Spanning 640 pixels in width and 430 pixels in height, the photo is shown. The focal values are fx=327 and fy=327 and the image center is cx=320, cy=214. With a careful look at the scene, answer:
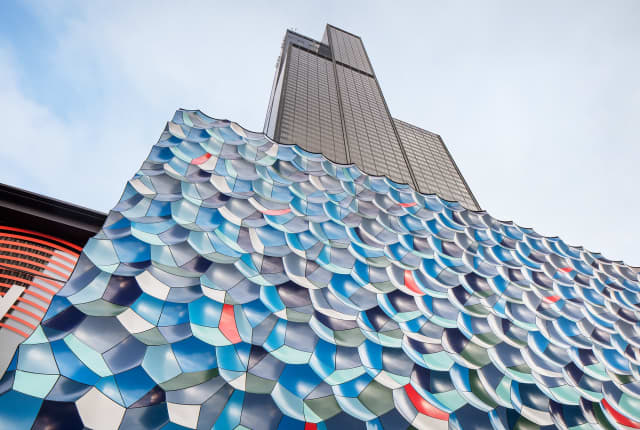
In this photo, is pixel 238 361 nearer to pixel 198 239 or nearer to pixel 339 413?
pixel 339 413

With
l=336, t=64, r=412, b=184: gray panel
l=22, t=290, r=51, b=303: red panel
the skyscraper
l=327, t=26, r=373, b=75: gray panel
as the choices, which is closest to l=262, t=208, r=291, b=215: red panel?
the skyscraper

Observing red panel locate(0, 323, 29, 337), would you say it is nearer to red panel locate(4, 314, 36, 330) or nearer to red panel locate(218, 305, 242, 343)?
red panel locate(4, 314, 36, 330)

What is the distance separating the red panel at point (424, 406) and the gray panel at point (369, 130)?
119ft

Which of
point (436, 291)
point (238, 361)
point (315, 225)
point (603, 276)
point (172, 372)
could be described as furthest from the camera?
point (603, 276)

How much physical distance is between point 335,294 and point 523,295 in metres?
8.01

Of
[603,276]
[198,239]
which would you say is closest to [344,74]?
[603,276]

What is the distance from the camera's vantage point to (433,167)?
208 feet

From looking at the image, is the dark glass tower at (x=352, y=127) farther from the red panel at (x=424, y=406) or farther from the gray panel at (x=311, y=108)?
the red panel at (x=424, y=406)

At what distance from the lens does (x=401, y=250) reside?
12.6 meters

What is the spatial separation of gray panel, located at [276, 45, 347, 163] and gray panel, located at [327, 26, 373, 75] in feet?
33.0

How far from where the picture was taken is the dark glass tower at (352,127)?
153 feet

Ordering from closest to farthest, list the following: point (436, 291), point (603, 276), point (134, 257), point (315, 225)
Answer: point (134, 257) < point (436, 291) < point (315, 225) < point (603, 276)

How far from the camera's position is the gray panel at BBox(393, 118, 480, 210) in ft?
182

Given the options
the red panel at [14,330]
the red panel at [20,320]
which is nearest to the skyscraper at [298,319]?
the red panel at [14,330]
